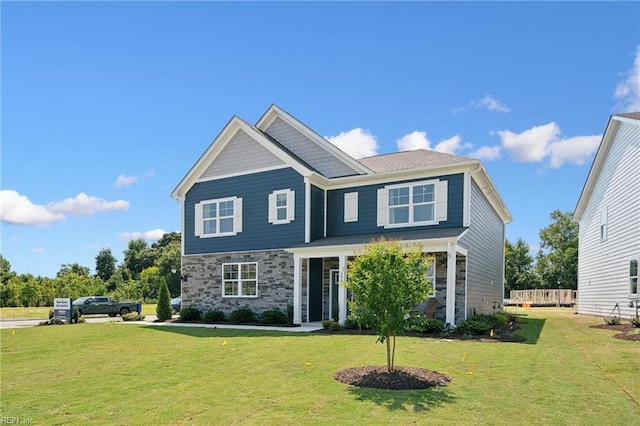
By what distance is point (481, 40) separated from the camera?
14.5 m

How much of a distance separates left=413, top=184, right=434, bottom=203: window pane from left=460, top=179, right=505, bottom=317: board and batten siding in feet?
4.80

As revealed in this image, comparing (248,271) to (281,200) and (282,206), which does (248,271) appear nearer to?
(282,206)

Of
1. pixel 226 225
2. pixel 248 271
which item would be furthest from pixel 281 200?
pixel 248 271

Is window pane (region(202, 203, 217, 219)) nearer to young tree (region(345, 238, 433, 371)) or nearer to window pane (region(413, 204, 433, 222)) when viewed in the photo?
window pane (region(413, 204, 433, 222))

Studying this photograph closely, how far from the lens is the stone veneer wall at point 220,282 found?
18328 millimetres

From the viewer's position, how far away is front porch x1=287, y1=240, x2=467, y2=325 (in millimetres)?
14370

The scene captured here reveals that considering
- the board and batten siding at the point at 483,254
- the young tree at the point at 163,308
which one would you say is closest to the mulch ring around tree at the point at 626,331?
the board and batten siding at the point at 483,254

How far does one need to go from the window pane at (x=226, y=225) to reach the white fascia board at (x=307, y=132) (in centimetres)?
490

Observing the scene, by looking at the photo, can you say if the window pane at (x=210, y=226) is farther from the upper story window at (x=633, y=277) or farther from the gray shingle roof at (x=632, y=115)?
the gray shingle roof at (x=632, y=115)

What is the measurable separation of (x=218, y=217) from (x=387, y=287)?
14621mm

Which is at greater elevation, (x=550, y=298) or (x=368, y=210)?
(x=368, y=210)

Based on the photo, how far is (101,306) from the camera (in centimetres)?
2662

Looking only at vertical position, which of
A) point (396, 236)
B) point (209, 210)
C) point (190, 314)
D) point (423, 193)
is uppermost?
point (423, 193)

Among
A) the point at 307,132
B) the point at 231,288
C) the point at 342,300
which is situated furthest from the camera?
the point at 307,132
